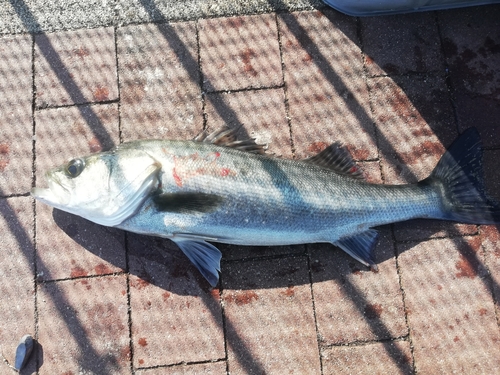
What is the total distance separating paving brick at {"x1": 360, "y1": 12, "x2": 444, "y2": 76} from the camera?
4148 mm

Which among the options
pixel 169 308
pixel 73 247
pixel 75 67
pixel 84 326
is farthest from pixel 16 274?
pixel 75 67

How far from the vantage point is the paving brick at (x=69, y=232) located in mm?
3752

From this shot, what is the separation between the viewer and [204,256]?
3586 millimetres

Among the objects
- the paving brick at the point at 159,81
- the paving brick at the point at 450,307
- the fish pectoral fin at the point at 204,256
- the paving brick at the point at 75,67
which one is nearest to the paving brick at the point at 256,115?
the paving brick at the point at 159,81

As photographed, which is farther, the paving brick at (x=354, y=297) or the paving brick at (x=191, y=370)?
the paving brick at (x=354, y=297)

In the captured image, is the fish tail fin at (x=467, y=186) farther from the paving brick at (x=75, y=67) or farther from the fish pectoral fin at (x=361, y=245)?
the paving brick at (x=75, y=67)

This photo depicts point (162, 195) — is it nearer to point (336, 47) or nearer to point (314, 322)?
point (314, 322)

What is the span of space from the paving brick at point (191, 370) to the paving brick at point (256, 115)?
185cm

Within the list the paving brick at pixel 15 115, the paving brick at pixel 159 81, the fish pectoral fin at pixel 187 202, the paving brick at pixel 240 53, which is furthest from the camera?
the paving brick at pixel 240 53

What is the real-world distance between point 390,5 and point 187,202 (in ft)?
8.50

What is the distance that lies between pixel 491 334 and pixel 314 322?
58.5 inches

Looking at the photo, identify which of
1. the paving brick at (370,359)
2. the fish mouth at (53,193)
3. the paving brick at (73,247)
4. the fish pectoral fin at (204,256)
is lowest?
the paving brick at (370,359)

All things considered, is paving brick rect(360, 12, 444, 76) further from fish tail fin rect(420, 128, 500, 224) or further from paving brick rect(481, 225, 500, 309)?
paving brick rect(481, 225, 500, 309)

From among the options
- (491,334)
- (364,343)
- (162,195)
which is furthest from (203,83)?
(491,334)
